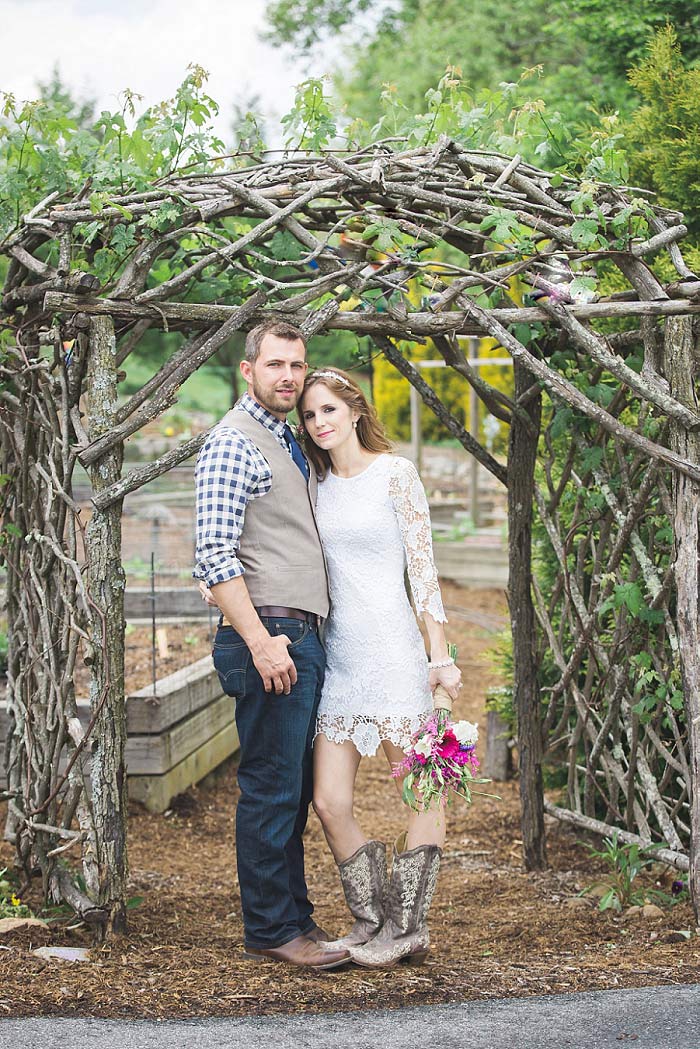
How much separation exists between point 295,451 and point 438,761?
1.05 m

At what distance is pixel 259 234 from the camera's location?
3645mm

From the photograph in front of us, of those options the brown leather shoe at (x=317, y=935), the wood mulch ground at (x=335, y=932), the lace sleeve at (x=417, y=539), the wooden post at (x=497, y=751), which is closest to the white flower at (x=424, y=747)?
the lace sleeve at (x=417, y=539)

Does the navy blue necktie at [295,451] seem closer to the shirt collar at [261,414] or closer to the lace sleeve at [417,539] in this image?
the shirt collar at [261,414]

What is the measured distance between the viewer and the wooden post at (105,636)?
3688 millimetres

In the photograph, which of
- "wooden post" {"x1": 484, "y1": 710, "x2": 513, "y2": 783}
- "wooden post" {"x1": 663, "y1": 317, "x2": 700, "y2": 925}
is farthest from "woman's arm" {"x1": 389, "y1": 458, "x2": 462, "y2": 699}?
"wooden post" {"x1": 484, "y1": 710, "x2": 513, "y2": 783}

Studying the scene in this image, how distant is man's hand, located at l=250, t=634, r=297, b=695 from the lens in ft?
10.7

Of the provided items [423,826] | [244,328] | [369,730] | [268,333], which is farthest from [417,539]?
[244,328]

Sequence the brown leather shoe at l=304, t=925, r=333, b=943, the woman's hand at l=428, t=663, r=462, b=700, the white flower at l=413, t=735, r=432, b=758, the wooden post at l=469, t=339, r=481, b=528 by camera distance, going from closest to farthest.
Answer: the white flower at l=413, t=735, r=432, b=758
the woman's hand at l=428, t=663, r=462, b=700
the brown leather shoe at l=304, t=925, r=333, b=943
the wooden post at l=469, t=339, r=481, b=528

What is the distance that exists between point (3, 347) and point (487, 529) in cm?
1013

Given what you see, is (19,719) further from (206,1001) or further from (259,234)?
(259,234)

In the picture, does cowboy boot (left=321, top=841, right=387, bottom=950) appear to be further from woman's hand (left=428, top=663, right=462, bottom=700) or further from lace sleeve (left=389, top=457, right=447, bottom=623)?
lace sleeve (left=389, top=457, right=447, bottom=623)

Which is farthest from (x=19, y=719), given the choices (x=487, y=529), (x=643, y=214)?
(x=487, y=529)

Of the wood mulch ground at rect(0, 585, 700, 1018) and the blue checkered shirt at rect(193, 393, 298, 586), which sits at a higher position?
the blue checkered shirt at rect(193, 393, 298, 586)

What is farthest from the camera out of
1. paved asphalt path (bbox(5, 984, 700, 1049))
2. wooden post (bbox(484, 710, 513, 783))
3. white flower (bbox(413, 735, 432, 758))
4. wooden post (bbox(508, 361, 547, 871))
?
wooden post (bbox(484, 710, 513, 783))
